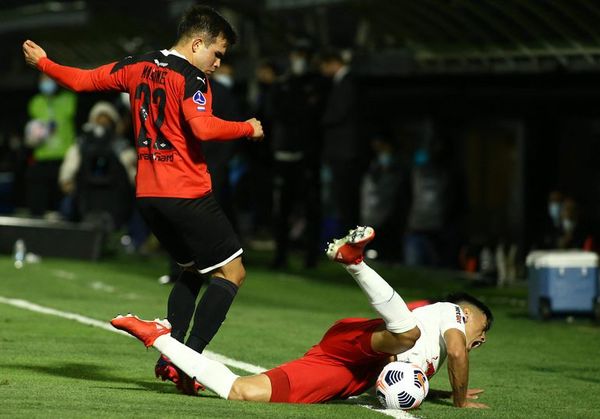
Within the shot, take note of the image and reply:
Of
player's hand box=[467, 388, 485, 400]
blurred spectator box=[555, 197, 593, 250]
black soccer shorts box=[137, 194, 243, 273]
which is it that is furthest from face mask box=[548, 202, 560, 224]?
black soccer shorts box=[137, 194, 243, 273]

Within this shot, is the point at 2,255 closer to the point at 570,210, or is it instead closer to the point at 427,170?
the point at 427,170

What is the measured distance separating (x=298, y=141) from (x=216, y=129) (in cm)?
1026

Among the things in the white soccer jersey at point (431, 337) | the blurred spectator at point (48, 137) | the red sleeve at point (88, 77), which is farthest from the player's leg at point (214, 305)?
the blurred spectator at point (48, 137)

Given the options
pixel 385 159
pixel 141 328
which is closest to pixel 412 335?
pixel 141 328

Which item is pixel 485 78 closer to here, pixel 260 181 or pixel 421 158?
pixel 421 158

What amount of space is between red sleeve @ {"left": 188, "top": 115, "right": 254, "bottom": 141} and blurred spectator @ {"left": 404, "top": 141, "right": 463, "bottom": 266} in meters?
11.0

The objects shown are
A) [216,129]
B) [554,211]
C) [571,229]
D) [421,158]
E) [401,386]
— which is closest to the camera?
[401,386]

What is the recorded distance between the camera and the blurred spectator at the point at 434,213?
1937cm

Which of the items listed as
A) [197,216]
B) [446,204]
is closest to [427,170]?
[446,204]

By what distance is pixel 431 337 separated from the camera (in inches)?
328

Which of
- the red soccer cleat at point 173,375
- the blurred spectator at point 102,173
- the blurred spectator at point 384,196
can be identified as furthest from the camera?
the blurred spectator at point 102,173

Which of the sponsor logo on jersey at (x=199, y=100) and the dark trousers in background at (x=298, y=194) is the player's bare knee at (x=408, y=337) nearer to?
the sponsor logo on jersey at (x=199, y=100)

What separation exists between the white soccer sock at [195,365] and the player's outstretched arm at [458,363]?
1.08m

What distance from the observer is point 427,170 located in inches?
768
